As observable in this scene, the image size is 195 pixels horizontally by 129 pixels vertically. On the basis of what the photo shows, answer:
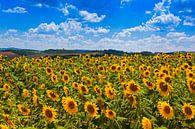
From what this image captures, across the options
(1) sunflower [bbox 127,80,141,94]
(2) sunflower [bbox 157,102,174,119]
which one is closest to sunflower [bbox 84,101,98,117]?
(1) sunflower [bbox 127,80,141,94]

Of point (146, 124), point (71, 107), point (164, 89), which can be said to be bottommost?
point (146, 124)

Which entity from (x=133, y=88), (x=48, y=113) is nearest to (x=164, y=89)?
(x=133, y=88)

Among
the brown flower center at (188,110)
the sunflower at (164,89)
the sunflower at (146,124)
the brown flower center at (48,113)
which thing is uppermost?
the sunflower at (164,89)

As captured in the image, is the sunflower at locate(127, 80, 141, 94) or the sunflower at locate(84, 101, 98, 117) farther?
the sunflower at locate(127, 80, 141, 94)

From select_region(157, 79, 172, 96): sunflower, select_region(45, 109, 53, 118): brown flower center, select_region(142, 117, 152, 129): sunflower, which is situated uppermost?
select_region(157, 79, 172, 96): sunflower

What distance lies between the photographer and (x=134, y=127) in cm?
949

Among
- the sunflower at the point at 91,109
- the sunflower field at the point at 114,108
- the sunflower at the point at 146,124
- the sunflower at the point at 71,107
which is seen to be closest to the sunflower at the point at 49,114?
the sunflower field at the point at 114,108

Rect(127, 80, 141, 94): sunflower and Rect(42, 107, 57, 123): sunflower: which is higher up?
Rect(127, 80, 141, 94): sunflower

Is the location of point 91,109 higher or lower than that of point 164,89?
lower

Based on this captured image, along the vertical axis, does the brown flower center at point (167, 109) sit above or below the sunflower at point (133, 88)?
below

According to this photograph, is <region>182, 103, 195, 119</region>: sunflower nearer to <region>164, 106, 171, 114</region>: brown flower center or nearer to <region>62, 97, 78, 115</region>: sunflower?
<region>164, 106, 171, 114</region>: brown flower center

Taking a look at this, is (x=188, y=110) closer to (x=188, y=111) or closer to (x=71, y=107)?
(x=188, y=111)

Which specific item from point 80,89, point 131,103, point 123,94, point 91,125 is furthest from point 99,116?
point 80,89

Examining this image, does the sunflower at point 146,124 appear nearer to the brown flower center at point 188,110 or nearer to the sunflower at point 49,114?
the brown flower center at point 188,110
